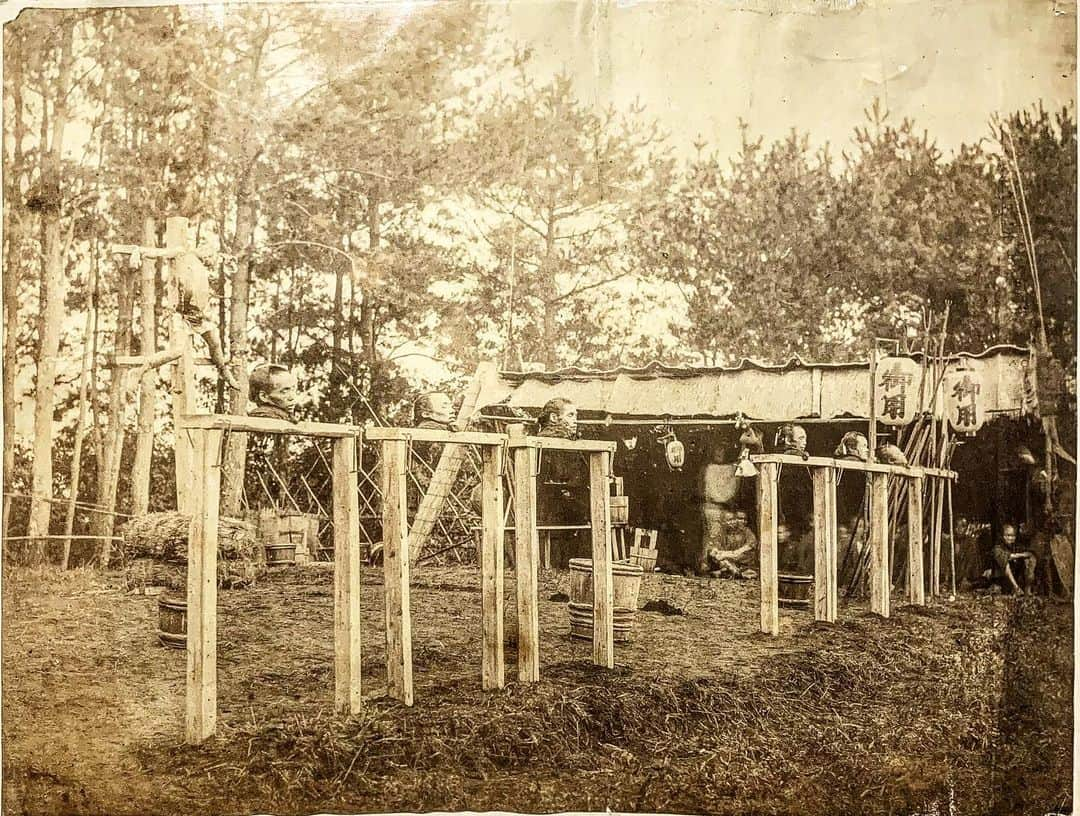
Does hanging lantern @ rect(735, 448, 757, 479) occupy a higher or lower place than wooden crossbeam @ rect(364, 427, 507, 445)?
lower

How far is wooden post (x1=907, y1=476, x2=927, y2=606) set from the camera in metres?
4.48

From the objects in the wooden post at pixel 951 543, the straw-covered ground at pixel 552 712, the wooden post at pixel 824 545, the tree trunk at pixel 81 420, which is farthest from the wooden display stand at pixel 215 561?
the wooden post at pixel 951 543

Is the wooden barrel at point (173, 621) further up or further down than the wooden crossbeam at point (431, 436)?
further down

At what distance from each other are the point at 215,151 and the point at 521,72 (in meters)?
1.38

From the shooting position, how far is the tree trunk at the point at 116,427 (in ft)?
14.1

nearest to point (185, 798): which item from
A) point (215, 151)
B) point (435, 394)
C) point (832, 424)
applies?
point (435, 394)

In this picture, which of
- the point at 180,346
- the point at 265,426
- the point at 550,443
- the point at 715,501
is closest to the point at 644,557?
the point at 715,501

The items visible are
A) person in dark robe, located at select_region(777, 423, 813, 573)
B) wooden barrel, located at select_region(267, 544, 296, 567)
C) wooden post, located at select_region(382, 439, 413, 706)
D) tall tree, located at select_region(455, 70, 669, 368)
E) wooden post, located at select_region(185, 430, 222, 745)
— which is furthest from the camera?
person in dark robe, located at select_region(777, 423, 813, 573)

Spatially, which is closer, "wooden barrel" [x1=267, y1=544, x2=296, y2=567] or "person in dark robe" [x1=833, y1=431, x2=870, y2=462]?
"wooden barrel" [x1=267, y1=544, x2=296, y2=567]

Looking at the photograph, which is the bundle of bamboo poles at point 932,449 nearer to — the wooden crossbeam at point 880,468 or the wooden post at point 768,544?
the wooden crossbeam at point 880,468

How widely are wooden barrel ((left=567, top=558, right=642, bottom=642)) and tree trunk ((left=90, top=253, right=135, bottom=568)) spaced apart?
6.77ft

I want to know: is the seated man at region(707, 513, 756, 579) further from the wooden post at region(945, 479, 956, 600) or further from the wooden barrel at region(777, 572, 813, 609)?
the wooden post at region(945, 479, 956, 600)

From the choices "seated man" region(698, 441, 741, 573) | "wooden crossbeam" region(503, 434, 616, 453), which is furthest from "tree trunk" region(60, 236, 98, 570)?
"seated man" region(698, 441, 741, 573)

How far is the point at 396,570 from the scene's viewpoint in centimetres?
415
